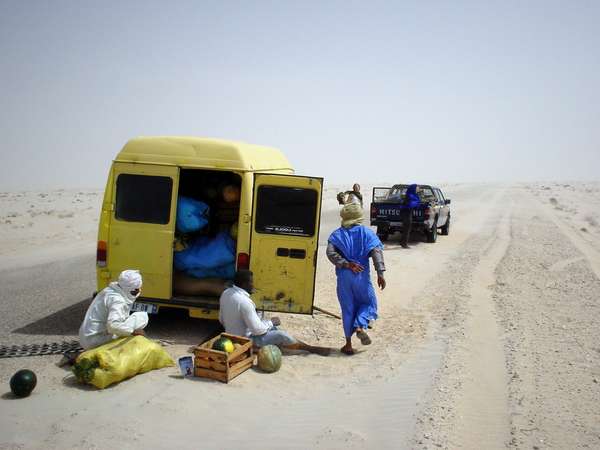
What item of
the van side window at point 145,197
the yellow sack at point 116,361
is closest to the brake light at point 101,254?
the van side window at point 145,197

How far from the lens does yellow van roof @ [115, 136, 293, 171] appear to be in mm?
7227

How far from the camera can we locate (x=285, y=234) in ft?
23.7

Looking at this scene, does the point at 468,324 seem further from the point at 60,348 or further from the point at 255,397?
the point at 60,348

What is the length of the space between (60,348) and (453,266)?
977 centimetres

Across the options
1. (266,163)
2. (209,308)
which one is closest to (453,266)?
(266,163)

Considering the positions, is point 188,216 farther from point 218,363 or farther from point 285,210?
point 218,363

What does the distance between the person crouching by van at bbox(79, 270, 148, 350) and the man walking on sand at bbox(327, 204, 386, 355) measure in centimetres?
242

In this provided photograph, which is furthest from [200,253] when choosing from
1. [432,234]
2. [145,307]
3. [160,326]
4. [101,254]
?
[432,234]

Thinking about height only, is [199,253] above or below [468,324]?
above

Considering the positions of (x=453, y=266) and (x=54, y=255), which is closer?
(x=453, y=266)

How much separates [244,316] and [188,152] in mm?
2409

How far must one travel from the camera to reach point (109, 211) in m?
7.28

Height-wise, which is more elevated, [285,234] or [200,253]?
[285,234]

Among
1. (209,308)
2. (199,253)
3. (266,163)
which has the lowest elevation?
(209,308)
